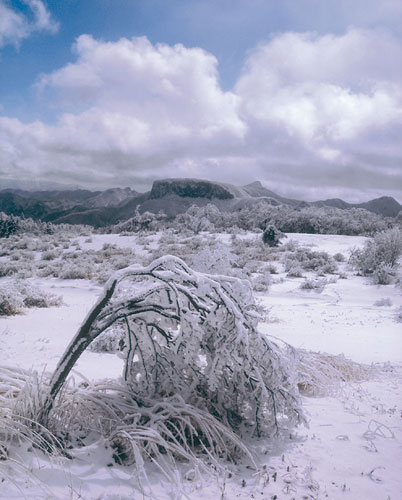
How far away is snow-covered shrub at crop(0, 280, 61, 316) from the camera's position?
7.07m

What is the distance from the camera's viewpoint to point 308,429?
10.0 feet

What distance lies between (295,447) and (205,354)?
103 cm

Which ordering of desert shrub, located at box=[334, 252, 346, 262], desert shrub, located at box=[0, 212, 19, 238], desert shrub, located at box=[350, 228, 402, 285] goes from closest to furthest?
desert shrub, located at box=[350, 228, 402, 285] → desert shrub, located at box=[334, 252, 346, 262] → desert shrub, located at box=[0, 212, 19, 238]

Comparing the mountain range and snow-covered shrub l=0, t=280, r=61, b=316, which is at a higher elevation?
the mountain range

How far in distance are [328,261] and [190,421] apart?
12857 mm

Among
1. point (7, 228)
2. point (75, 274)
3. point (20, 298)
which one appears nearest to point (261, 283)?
point (75, 274)

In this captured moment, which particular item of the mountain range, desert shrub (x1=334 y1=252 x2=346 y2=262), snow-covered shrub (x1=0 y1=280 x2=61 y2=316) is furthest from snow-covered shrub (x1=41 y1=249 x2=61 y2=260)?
the mountain range

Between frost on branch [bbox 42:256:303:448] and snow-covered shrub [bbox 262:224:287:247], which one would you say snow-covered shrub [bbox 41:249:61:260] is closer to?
snow-covered shrub [bbox 262:224:287:247]

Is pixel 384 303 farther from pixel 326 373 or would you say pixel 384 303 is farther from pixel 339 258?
pixel 339 258

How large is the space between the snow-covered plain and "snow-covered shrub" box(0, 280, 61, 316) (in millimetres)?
279

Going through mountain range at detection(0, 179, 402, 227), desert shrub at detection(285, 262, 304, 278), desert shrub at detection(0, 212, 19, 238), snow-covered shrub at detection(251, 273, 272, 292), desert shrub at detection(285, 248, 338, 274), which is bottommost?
snow-covered shrub at detection(251, 273, 272, 292)

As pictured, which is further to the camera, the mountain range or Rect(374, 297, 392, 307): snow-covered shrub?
the mountain range

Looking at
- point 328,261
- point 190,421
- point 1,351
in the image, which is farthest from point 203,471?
point 328,261

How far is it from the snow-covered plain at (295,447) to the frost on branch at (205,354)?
0.32 m
